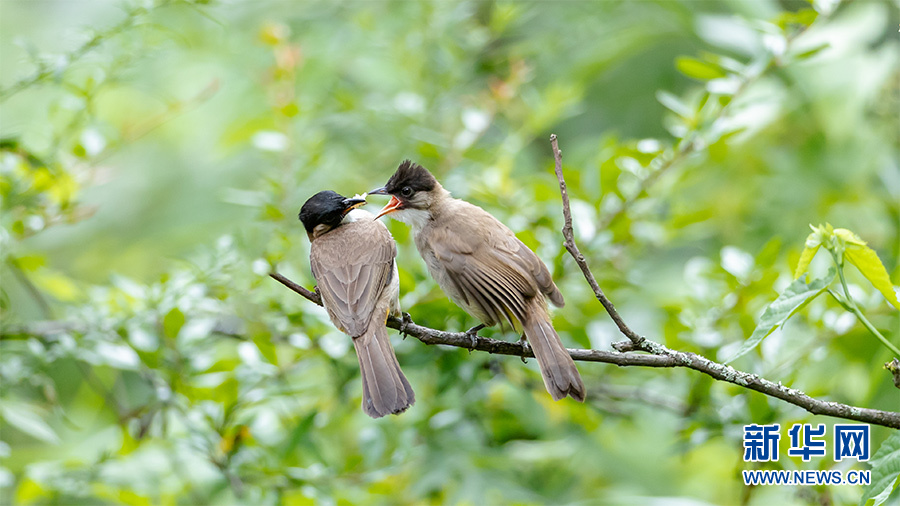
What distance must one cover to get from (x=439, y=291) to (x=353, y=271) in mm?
783

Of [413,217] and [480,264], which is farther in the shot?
[413,217]

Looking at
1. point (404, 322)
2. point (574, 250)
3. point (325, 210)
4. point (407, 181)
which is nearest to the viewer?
point (574, 250)

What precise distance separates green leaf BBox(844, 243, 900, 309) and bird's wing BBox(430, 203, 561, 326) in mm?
763

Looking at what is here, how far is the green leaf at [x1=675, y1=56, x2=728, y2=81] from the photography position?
8.82 ft

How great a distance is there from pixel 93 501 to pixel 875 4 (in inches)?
211

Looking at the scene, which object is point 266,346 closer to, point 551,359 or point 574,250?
point 551,359

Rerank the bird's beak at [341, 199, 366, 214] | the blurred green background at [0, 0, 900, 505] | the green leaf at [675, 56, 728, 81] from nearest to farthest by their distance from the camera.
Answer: the bird's beak at [341, 199, 366, 214] → the green leaf at [675, 56, 728, 81] → the blurred green background at [0, 0, 900, 505]

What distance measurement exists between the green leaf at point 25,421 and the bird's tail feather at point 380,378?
1.49 m

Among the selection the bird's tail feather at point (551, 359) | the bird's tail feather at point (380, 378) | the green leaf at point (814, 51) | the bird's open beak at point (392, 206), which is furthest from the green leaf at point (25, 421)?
the green leaf at point (814, 51)

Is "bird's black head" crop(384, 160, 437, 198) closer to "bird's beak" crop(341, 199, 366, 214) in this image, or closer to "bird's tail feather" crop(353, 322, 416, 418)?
"bird's beak" crop(341, 199, 366, 214)

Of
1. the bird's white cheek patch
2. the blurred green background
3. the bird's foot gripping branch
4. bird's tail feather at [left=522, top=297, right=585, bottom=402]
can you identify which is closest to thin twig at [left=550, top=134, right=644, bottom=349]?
the bird's foot gripping branch

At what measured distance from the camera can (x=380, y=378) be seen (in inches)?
76.5

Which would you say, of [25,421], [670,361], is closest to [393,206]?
[670,361]

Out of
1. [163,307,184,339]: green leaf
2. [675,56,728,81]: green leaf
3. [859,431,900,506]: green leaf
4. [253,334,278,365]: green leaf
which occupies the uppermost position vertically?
[675,56,728,81]: green leaf
